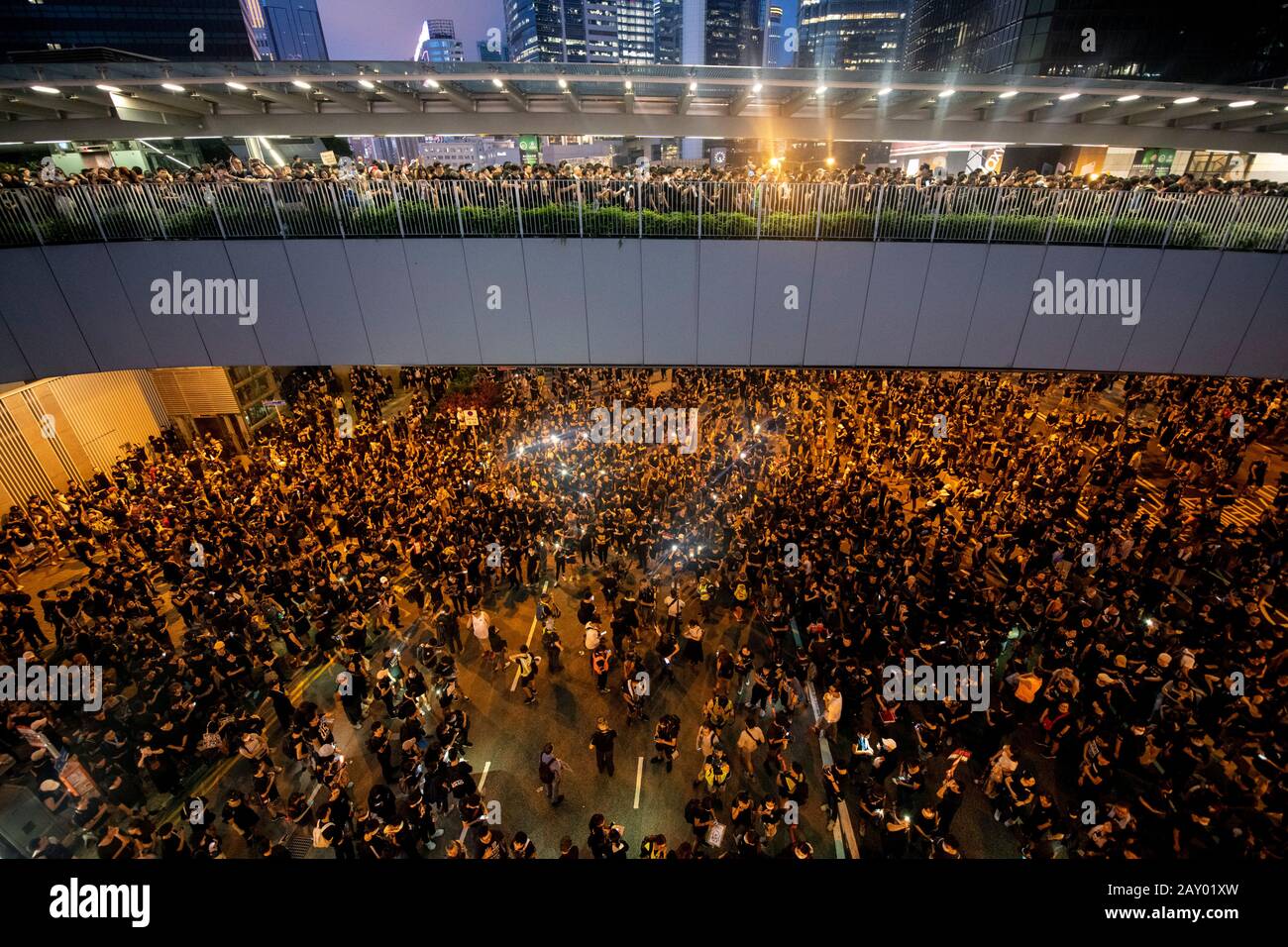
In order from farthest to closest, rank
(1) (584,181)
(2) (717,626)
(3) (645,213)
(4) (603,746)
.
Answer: (3) (645,213) → (1) (584,181) → (2) (717,626) → (4) (603,746)

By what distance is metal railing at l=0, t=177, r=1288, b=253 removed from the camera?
13.4 metres

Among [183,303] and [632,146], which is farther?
[632,146]

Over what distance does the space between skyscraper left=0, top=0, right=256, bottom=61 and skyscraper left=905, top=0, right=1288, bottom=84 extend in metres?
70.5

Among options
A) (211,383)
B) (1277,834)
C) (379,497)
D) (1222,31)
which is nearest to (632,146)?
(1222,31)

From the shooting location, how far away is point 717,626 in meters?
11.6

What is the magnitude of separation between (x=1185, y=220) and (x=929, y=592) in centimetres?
1162

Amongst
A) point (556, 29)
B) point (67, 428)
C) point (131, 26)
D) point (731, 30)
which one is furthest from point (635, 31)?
point (67, 428)

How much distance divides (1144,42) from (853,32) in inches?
3420

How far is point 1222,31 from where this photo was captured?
3716 cm

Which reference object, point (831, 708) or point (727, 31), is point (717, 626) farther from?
point (727, 31)

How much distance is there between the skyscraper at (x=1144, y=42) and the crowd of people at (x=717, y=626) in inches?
1440

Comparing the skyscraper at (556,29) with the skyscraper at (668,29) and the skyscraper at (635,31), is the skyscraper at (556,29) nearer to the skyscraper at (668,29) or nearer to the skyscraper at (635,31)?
the skyscraper at (635,31)

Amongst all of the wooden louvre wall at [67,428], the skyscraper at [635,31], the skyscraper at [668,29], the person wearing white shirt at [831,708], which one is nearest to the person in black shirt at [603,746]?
the person wearing white shirt at [831,708]

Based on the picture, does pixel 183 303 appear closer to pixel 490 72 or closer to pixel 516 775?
pixel 490 72
